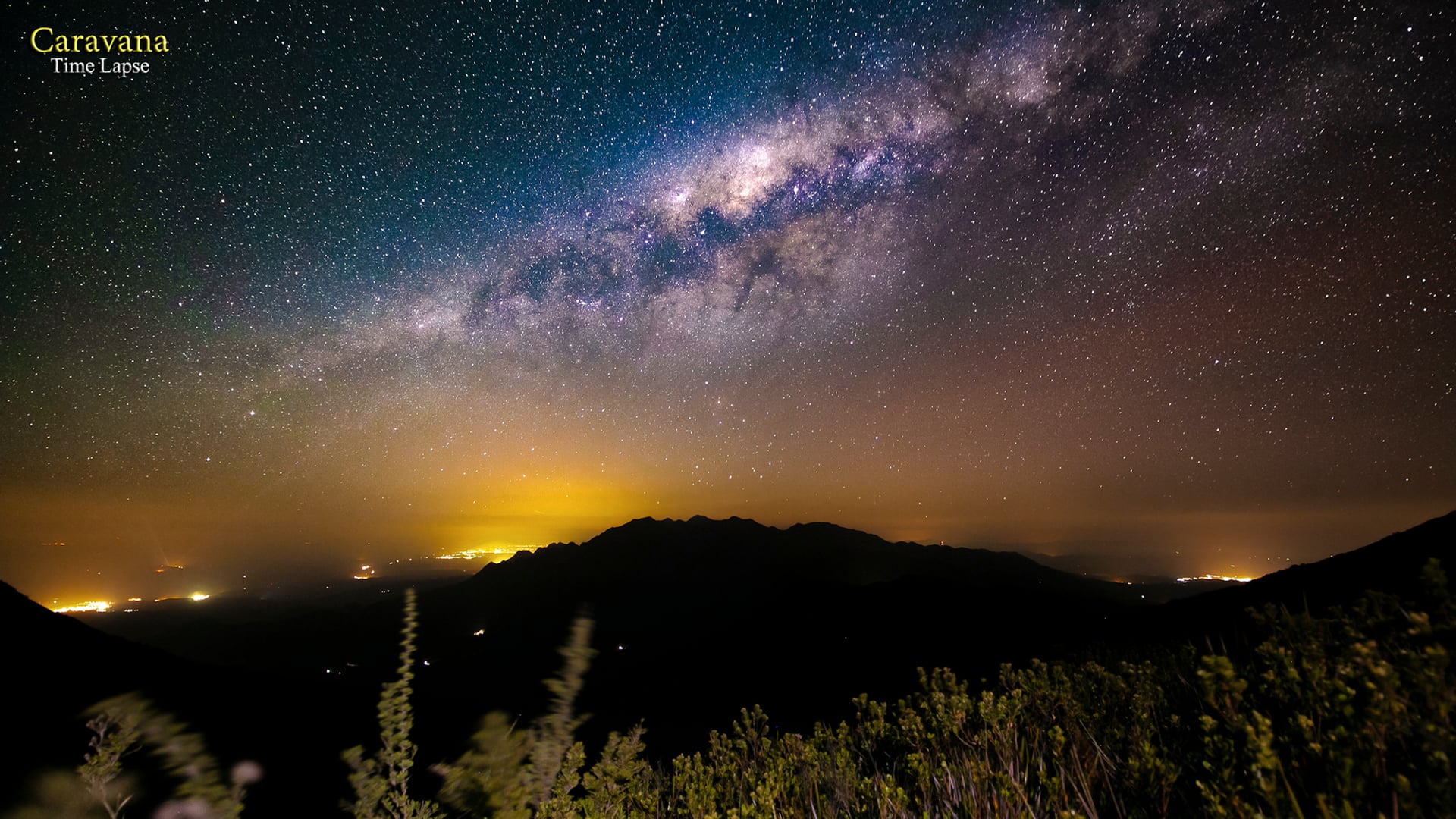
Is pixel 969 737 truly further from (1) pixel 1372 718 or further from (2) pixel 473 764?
(2) pixel 473 764

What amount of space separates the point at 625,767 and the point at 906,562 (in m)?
165

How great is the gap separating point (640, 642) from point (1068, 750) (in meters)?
101

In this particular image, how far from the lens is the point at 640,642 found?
94.6 m

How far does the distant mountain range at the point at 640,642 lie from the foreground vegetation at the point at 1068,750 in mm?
579

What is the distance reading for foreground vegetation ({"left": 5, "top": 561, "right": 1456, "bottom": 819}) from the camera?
195 centimetres

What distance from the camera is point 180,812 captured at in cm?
337

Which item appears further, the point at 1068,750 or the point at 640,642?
the point at 640,642

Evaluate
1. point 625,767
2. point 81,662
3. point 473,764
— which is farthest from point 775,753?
point 81,662

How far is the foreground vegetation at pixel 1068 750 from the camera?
1945 mm

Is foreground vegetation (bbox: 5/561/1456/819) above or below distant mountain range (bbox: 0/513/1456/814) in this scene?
above

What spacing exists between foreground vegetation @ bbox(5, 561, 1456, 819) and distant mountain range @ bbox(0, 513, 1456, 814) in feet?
1.90

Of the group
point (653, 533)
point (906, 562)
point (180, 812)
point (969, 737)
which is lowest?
point (906, 562)

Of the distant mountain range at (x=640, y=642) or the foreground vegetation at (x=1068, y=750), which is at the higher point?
the foreground vegetation at (x=1068, y=750)

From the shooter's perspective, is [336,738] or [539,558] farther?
[539,558]
